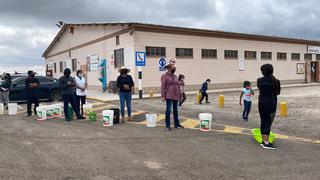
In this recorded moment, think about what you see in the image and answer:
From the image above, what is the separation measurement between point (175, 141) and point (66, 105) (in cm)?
463

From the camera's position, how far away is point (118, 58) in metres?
22.3

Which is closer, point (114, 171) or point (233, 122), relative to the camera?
→ point (114, 171)

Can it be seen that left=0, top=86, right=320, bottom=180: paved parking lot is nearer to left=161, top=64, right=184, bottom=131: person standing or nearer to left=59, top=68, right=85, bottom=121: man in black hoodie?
left=161, top=64, right=184, bottom=131: person standing

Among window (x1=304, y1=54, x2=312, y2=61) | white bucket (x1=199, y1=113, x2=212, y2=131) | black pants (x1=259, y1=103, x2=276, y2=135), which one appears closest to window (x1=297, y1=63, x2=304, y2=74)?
window (x1=304, y1=54, x2=312, y2=61)

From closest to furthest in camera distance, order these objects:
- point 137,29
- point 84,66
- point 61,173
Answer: point 61,173 → point 137,29 → point 84,66

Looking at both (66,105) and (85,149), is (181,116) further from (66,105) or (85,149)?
(85,149)

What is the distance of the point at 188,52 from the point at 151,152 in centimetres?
1748

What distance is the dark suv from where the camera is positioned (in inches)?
604

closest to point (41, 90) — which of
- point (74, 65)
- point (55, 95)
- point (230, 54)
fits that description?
point (55, 95)

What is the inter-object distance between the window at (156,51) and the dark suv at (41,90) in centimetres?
680

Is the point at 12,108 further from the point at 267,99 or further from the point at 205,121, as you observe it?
the point at 267,99

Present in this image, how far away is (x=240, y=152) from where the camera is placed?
20.0ft

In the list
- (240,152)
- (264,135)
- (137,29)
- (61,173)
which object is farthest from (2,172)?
(137,29)

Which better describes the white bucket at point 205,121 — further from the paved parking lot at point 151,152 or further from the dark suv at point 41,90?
the dark suv at point 41,90
